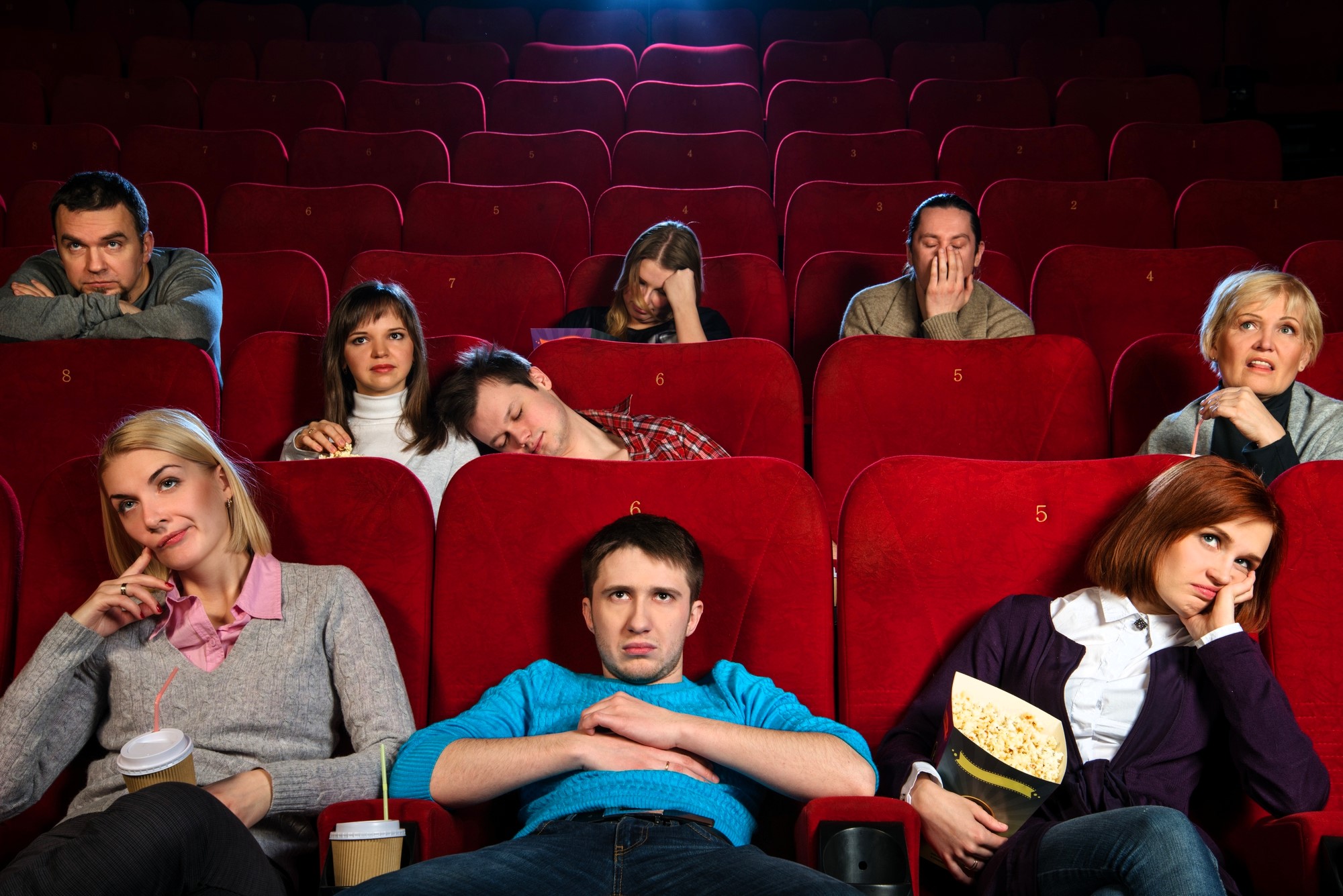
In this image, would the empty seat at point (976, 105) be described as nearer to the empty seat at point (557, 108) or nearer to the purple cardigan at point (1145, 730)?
the empty seat at point (557, 108)

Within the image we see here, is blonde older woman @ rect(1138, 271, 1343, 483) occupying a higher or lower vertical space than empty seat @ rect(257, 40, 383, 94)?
lower

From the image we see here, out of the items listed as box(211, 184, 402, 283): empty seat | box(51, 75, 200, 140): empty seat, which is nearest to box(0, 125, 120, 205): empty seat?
box(51, 75, 200, 140): empty seat

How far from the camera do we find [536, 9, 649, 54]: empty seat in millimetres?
2324

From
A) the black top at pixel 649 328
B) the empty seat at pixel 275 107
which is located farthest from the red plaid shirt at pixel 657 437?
the empty seat at pixel 275 107

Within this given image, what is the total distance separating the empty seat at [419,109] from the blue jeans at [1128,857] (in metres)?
1.59

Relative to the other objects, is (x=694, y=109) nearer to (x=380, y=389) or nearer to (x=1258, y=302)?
(x=380, y=389)

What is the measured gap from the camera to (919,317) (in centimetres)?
115

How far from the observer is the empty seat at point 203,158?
1.66 meters

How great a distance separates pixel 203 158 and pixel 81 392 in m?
0.89

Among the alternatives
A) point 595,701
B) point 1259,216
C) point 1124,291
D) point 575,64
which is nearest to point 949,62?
point 575,64

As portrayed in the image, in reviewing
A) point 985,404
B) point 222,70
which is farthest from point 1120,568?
point 222,70

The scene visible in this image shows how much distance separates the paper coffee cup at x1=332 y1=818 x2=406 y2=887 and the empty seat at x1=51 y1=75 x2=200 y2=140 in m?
1.69

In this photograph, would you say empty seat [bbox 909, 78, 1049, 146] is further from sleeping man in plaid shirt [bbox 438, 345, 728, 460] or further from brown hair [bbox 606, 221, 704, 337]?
sleeping man in plaid shirt [bbox 438, 345, 728, 460]

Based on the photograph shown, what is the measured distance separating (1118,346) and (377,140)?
1.12 meters
